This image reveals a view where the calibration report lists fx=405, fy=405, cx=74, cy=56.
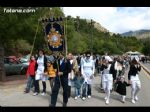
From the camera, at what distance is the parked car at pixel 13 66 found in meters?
29.3

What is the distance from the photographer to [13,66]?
2962 centimetres

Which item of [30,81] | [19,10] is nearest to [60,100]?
[30,81]

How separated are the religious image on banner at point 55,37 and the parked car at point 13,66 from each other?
1364 cm

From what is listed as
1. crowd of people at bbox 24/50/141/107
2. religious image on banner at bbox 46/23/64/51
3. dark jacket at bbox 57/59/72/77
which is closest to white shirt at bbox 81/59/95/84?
crowd of people at bbox 24/50/141/107

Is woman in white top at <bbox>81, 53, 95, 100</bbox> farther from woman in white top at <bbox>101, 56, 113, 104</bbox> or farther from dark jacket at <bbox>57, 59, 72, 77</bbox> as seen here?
dark jacket at <bbox>57, 59, 72, 77</bbox>

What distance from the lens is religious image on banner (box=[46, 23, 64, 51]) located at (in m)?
15.7

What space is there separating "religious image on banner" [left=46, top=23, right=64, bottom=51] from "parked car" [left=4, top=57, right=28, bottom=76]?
1364 centimetres

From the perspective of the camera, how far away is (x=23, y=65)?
30438mm

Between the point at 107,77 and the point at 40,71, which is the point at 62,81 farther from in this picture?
the point at 40,71

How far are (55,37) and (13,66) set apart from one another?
14.4 m
